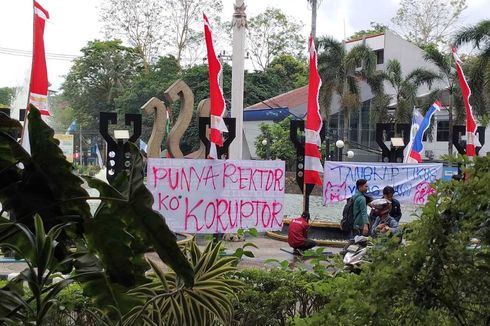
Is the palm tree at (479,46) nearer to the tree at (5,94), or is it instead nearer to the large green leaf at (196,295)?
the large green leaf at (196,295)

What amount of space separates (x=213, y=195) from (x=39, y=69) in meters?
2.65

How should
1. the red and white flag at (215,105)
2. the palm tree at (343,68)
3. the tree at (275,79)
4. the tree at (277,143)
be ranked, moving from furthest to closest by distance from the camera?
the tree at (275,79) < the tree at (277,143) < the palm tree at (343,68) < the red and white flag at (215,105)

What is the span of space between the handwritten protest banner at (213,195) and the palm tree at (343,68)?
25.7 m

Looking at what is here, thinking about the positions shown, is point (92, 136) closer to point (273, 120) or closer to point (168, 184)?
point (273, 120)

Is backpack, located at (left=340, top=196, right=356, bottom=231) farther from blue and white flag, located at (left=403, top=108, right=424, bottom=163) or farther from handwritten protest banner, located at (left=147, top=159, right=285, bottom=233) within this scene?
blue and white flag, located at (left=403, top=108, right=424, bottom=163)

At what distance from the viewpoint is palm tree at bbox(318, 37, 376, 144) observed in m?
33.5

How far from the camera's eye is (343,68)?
3353 cm

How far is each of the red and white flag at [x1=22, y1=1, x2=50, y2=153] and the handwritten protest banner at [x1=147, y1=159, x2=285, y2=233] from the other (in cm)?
157

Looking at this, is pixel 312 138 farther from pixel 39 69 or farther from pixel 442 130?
pixel 442 130

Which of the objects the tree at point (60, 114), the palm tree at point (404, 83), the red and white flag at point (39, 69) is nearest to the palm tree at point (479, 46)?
the palm tree at point (404, 83)

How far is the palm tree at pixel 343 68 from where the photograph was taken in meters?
33.5

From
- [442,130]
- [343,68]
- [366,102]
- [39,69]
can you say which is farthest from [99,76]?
[39,69]

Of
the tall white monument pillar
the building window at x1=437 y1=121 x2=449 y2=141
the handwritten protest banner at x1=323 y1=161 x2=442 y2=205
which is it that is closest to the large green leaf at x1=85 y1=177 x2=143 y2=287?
the handwritten protest banner at x1=323 y1=161 x2=442 y2=205

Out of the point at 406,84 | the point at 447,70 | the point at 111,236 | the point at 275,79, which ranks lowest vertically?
the point at 111,236
